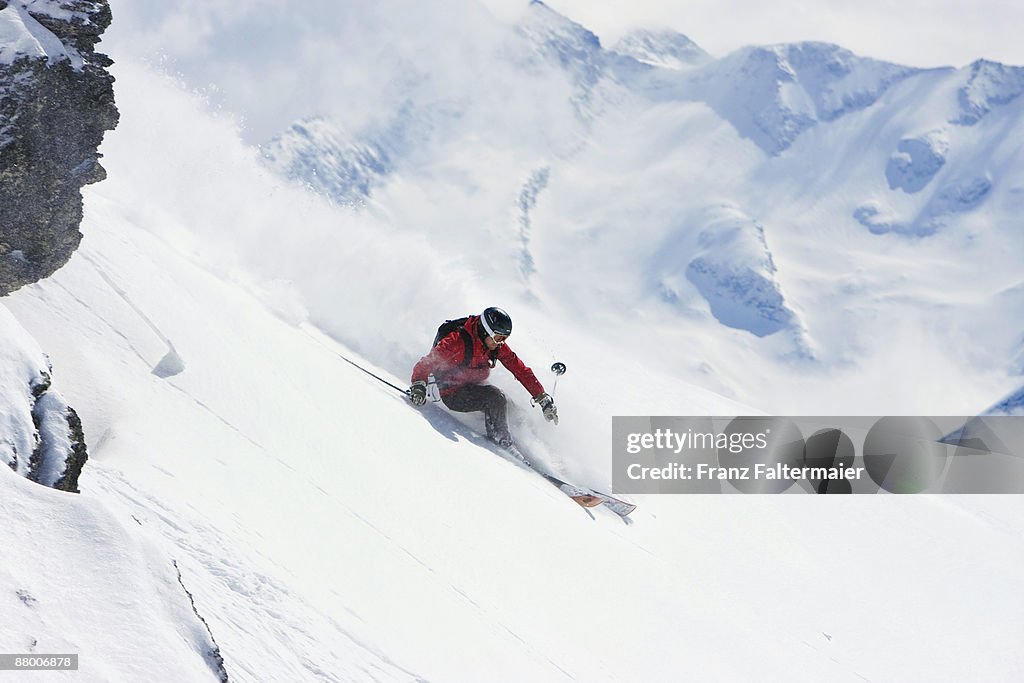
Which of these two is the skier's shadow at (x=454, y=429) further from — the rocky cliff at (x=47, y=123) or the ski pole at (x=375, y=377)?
the rocky cliff at (x=47, y=123)

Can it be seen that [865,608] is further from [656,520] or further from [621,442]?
[621,442]

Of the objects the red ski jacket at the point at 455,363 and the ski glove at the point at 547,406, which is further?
the ski glove at the point at 547,406

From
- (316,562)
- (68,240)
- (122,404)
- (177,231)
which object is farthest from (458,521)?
(177,231)

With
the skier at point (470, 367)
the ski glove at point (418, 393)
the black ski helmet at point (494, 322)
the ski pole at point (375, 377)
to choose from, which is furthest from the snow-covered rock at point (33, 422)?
the ski pole at point (375, 377)

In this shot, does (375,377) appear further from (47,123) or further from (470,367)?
(47,123)

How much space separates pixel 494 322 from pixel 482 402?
1021mm

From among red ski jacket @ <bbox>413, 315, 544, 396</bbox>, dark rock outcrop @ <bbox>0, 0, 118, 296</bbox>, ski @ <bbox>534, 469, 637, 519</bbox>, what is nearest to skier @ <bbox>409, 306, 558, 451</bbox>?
red ski jacket @ <bbox>413, 315, 544, 396</bbox>

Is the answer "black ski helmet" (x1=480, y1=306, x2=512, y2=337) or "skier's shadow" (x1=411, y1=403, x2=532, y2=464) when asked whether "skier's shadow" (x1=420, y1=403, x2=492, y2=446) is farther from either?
"black ski helmet" (x1=480, y1=306, x2=512, y2=337)

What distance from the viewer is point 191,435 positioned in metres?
6.57

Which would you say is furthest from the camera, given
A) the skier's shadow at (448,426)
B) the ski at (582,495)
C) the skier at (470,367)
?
the ski at (582,495)

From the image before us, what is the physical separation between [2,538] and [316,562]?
7.73 ft

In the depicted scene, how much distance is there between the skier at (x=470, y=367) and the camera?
10508 millimetres

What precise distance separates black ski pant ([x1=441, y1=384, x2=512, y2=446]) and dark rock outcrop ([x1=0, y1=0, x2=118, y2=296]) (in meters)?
4.83

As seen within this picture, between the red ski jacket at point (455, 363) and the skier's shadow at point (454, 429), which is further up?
the red ski jacket at point (455, 363)
